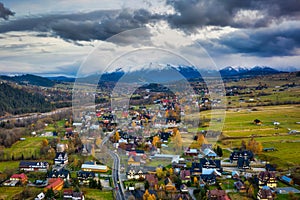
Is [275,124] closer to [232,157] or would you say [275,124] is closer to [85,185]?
[232,157]

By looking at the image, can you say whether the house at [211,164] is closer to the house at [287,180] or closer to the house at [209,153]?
the house at [209,153]

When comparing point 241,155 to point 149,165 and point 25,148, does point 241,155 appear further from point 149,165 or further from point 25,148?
point 25,148

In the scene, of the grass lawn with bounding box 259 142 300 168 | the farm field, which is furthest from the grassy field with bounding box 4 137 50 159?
the grass lawn with bounding box 259 142 300 168

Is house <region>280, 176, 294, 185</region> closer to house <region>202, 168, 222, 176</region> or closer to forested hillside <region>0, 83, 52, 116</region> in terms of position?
house <region>202, 168, 222, 176</region>

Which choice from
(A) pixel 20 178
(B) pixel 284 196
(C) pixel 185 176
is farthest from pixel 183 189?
(A) pixel 20 178

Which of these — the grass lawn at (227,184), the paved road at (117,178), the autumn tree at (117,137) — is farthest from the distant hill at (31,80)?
the grass lawn at (227,184)

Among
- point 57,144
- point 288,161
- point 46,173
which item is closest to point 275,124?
point 288,161
